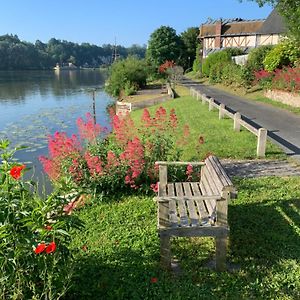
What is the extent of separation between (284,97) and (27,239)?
55.5 feet

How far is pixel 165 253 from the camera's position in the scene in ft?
11.9

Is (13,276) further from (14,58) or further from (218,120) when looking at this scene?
(14,58)

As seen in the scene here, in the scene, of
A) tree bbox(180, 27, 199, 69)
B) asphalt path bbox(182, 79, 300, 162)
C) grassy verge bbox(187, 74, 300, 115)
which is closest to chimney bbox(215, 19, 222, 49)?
tree bbox(180, 27, 199, 69)

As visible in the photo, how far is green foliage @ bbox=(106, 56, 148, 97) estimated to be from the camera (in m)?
31.3

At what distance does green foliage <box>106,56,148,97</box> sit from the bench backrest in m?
25.5

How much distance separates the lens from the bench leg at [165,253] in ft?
11.8

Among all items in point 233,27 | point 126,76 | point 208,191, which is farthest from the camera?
point 233,27

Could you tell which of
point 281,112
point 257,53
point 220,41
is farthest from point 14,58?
point 281,112

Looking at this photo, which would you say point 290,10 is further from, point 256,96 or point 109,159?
point 109,159

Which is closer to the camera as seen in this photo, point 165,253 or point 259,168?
point 165,253

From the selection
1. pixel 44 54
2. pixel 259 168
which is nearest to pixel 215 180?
pixel 259 168

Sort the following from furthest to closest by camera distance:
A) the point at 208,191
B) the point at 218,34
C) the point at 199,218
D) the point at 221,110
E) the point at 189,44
Result: the point at 189,44 < the point at 218,34 < the point at 221,110 < the point at 208,191 < the point at 199,218

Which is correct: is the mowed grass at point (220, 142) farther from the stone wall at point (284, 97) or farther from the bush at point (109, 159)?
the stone wall at point (284, 97)

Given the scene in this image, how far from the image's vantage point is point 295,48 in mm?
20062
